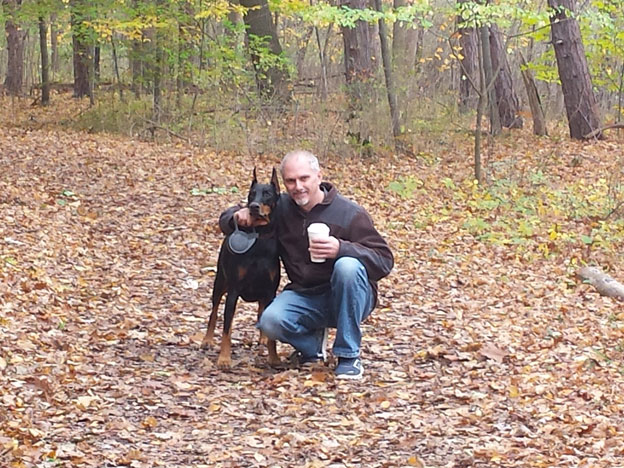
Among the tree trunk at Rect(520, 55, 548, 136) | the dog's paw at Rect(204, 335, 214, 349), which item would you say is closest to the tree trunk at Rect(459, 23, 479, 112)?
the tree trunk at Rect(520, 55, 548, 136)

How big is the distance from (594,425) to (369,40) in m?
13.2

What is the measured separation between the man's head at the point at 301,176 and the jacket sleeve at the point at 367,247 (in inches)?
13.8

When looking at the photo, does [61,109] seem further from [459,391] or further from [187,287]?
[459,391]

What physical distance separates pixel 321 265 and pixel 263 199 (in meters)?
0.63

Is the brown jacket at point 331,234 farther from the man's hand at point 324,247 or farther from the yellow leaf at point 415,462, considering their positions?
the yellow leaf at point 415,462

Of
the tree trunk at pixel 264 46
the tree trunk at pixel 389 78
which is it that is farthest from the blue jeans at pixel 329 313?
the tree trunk at pixel 264 46

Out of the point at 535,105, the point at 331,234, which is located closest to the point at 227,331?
the point at 331,234

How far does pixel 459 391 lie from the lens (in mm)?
6039

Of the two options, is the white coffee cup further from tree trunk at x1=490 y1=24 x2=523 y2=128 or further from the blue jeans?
tree trunk at x1=490 y1=24 x2=523 y2=128

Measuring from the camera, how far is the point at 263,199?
6.25 meters

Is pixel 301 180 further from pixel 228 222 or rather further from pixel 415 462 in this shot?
pixel 415 462

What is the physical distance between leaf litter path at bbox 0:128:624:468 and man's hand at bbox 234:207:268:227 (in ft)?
3.47

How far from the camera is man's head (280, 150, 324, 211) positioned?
6137 millimetres

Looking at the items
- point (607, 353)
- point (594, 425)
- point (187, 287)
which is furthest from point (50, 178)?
point (594, 425)
